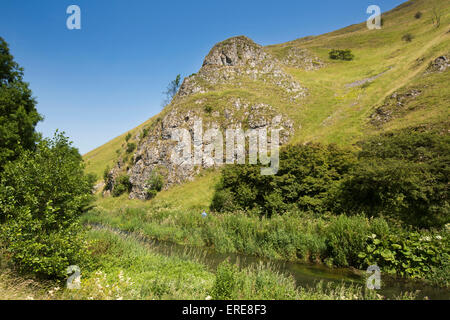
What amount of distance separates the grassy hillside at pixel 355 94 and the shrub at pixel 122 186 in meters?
2.57

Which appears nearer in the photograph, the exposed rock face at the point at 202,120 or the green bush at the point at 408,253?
the green bush at the point at 408,253

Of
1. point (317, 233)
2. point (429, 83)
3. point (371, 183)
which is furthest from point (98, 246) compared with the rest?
point (429, 83)

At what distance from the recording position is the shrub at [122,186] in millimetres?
63250

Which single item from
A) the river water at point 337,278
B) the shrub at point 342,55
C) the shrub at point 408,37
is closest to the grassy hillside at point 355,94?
the shrub at point 408,37

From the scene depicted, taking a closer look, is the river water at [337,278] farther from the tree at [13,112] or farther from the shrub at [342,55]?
the shrub at [342,55]

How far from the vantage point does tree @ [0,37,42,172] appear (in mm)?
19656

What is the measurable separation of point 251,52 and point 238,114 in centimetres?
3634

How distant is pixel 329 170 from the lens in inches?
1165

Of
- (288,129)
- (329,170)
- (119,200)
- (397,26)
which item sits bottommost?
(119,200)

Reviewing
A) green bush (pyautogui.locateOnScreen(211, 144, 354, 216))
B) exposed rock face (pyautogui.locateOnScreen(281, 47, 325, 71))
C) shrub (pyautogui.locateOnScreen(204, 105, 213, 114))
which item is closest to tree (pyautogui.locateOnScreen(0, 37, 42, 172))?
green bush (pyautogui.locateOnScreen(211, 144, 354, 216))

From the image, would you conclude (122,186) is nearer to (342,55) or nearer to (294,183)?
(294,183)

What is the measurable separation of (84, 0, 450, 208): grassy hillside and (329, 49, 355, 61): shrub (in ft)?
9.58
